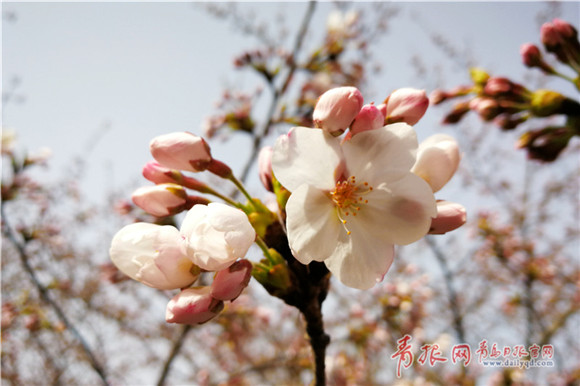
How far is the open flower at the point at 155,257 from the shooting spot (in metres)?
0.79

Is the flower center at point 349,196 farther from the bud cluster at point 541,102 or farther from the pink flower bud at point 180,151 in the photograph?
the bud cluster at point 541,102

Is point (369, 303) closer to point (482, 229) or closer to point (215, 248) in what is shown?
point (482, 229)

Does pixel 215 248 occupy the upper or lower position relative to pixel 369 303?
upper

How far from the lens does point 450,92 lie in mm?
1854

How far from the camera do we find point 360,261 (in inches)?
32.2

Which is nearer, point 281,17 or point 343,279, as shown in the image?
point 343,279

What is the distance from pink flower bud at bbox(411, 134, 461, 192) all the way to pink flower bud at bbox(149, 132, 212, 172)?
1.74 feet

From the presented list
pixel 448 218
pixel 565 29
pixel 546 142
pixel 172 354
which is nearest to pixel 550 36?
pixel 565 29

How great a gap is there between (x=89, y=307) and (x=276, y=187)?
594cm

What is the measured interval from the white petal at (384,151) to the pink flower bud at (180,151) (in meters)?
0.38

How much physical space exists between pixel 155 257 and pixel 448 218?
24.5 inches

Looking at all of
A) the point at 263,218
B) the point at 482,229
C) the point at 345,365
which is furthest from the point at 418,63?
the point at 263,218

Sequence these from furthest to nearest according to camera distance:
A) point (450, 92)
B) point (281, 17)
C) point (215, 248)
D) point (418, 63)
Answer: point (418, 63), point (281, 17), point (450, 92), point (215, 248)

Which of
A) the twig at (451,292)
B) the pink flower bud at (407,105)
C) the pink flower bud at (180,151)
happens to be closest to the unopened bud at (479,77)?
the pink flower bud at (407,105)
